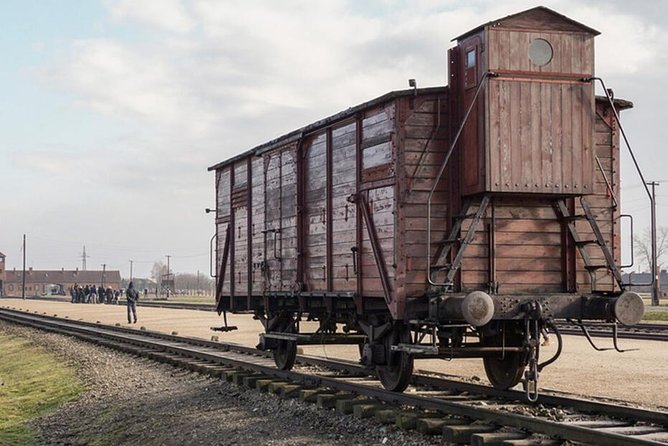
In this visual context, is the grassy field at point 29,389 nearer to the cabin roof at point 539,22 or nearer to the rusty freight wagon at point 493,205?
the rusty freight wagon at point 493,205

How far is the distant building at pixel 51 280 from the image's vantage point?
162 meters

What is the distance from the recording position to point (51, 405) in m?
15.3

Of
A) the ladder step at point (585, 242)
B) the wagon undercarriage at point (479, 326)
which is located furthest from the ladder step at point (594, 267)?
the wagon undercarriage at point (479, 326)

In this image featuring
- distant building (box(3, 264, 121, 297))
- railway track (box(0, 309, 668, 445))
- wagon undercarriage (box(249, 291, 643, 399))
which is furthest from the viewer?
distant building (box(3, 264, 121, 297))

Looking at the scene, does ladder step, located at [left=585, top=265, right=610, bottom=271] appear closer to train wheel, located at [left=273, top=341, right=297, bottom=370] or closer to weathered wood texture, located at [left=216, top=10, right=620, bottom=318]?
weathered wood texture, located at [left=216, top=10, right=620, bottom=318]

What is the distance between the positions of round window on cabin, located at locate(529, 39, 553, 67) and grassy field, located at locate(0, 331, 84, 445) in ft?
29.4

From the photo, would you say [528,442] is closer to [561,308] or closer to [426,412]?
[426,412]

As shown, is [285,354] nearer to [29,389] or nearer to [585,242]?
[585,242]

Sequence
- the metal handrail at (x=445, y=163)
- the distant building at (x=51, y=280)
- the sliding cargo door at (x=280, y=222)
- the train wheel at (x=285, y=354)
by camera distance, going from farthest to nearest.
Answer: the distant building at (x=51, y=280)
the train wheel at (x=285, y=354)
the sliding cargo door at (x=280, y=222)
the metal handrail at (x=445, y=163)

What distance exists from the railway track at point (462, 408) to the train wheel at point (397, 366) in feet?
0.57

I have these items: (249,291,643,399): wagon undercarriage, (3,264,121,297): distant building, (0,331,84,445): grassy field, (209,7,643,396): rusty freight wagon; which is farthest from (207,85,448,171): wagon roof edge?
(3,264,121,297): distant building

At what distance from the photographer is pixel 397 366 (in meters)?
11.3

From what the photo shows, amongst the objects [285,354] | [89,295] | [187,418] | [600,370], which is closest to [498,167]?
[187,418]

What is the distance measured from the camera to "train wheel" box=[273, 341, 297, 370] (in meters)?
14.4
